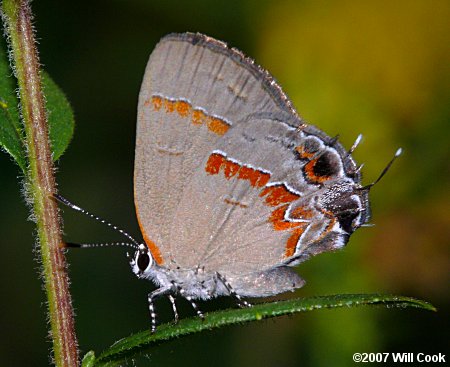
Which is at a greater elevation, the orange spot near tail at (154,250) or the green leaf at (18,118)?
the green leaf at (18,118)

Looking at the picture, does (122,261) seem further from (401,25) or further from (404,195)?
(401,25)

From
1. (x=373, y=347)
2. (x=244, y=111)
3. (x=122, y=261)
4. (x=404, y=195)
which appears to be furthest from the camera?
(x=122, y=261)

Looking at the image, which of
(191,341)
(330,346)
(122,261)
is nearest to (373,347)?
(330,346)

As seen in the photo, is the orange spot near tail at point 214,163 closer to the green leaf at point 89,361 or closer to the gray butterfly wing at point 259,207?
the gray butterfly wing at point 259,207

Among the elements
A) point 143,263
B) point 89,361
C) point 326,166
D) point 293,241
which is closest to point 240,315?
point 89,361

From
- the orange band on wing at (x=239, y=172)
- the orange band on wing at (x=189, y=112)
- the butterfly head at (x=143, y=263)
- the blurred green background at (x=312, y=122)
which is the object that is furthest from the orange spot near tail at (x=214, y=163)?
the blurred green background at (x=312, y=122)

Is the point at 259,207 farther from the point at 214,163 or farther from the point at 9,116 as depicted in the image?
the point at 9,116
